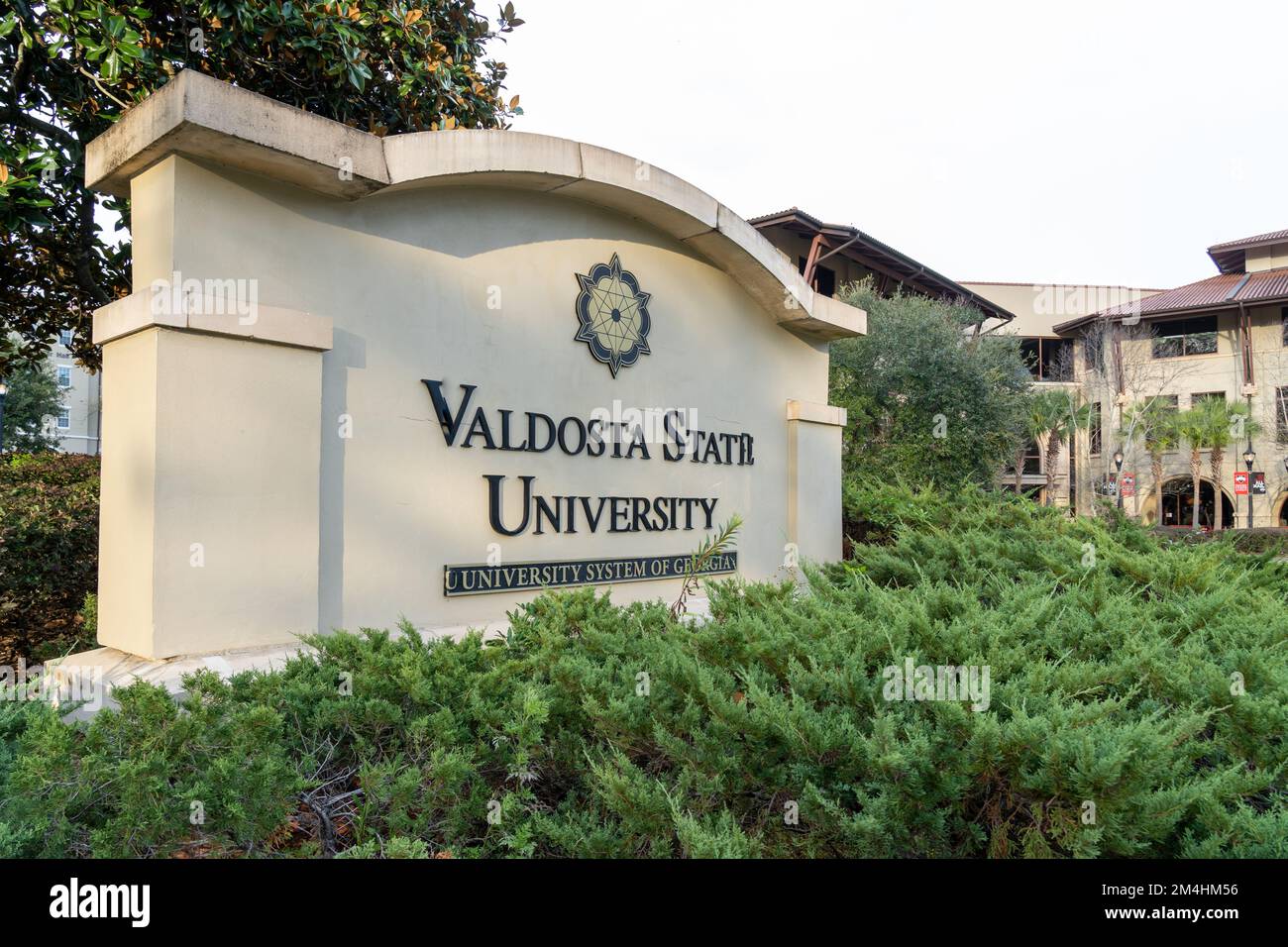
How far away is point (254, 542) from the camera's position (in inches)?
177

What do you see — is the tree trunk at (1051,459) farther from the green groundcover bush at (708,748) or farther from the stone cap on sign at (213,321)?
the stone cap on sign at (213,321)

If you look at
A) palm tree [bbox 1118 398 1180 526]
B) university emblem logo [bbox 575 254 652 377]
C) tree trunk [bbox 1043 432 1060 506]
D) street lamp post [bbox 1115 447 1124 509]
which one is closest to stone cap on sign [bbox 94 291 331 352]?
university emblem logo [bbox 575 254 652 377]

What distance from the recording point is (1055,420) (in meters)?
35.5

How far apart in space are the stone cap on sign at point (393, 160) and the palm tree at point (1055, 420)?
2878 centimetres

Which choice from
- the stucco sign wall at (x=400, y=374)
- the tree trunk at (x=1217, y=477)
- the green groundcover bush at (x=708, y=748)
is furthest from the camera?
the tree trunk at (x=1217, y=477)

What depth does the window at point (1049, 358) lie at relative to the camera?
128 feet

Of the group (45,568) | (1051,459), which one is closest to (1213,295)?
(1051,459)

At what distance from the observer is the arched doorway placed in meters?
36.0

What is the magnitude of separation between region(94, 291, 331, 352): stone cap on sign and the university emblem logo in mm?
2095

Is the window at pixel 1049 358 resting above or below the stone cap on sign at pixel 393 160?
above

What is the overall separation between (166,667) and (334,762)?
166 cm

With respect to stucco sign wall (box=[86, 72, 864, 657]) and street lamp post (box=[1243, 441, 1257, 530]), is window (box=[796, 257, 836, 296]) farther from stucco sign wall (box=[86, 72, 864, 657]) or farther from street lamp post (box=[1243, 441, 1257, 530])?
stucco sign wall (box=[86, 72, 864, 657])

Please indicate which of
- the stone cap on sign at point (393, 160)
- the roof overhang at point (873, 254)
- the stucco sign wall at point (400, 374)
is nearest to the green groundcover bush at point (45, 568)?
the stucco sign wall at point (400, 374)
